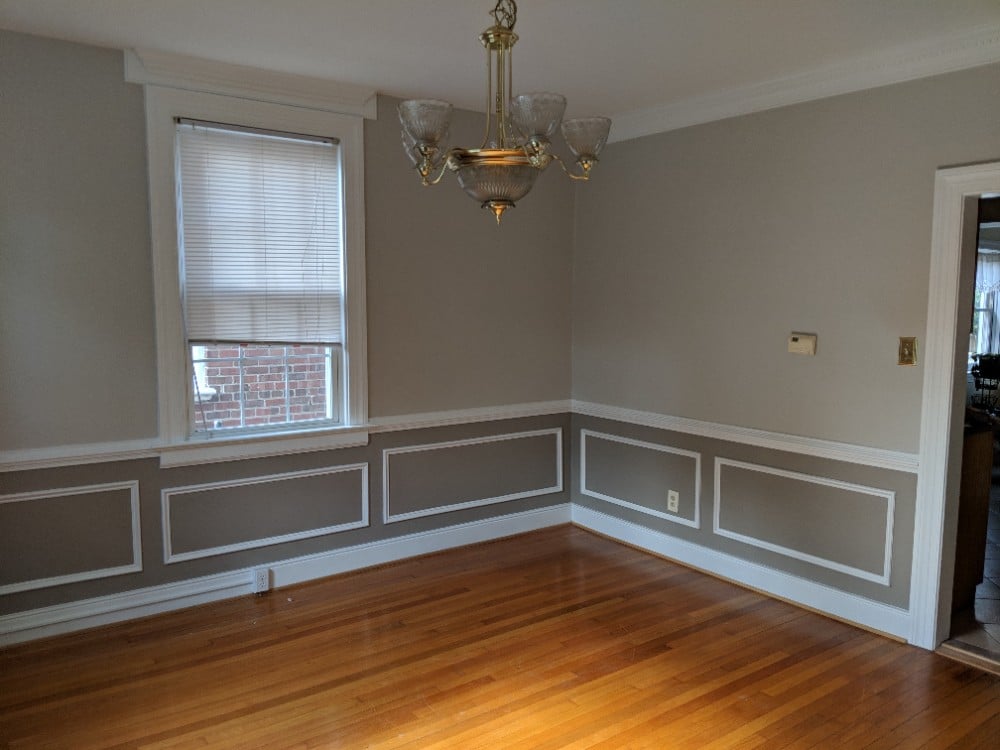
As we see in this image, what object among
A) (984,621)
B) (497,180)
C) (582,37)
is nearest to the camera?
(497,180)

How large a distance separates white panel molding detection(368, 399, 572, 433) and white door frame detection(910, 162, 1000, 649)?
91.4 inches

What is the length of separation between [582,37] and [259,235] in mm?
1883

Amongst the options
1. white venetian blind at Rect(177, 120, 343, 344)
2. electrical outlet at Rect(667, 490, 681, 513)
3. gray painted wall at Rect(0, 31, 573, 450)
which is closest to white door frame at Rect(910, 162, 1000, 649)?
electrical outlet at Rect(667, 490, 681, 513)

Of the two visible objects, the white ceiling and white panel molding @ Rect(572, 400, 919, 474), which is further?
white panel molding @ Rect(572, 400, 919, 474)

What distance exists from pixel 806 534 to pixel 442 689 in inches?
80.2

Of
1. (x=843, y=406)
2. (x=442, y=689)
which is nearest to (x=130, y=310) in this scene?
(x=442, y=689)

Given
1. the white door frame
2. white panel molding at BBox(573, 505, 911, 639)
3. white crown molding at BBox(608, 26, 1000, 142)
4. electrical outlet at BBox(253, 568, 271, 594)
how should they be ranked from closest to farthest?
1. white crown molding at BBox(608, 26, 1000, 142)
2. the white door frame
3. white panel molding at BBox(573, 505, 911, 639)
4. electrical outlet at BBox(253, 568, 271, 594)

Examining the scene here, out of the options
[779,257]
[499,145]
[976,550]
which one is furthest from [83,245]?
[976,550]

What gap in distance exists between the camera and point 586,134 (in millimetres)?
2152

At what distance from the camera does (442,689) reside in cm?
297

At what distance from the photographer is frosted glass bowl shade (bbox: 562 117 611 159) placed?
2145 mm

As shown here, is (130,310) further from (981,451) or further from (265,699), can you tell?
(981,451)

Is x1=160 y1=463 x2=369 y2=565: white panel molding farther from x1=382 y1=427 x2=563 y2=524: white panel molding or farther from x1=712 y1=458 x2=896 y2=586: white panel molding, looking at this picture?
x1=712 y1=458 x2=896 y2=586: white panel molding

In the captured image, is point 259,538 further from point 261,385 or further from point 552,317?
point 552,317
